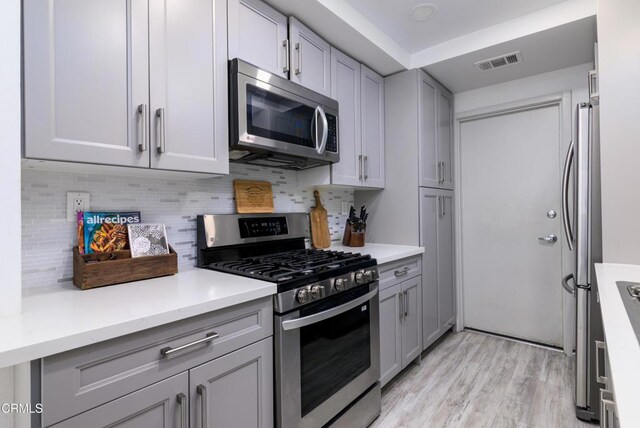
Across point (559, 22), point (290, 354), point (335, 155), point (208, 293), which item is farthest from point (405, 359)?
point (559, 22)

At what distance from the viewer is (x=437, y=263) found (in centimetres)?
282

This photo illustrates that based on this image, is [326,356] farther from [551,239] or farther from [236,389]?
[551,239]

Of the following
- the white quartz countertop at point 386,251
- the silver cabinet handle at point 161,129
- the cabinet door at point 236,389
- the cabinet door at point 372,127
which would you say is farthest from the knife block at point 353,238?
the silver cabinet handle at point 161,129

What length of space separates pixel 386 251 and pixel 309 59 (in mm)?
1347

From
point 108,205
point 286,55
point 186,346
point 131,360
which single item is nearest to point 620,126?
point 286,55

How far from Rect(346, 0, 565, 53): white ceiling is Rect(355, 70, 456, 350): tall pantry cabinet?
33 centimetres

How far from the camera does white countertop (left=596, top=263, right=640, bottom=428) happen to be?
544 mm

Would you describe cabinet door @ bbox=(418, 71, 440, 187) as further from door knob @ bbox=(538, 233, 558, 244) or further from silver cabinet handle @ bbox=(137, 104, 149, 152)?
silver cabinet handle @ bbox=(137, 104, 149, 152)

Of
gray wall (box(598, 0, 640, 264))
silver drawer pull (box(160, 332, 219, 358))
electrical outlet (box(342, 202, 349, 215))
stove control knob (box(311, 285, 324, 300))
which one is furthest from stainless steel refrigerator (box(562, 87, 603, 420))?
silver drawer pull (box(160, 332, 219, 358))

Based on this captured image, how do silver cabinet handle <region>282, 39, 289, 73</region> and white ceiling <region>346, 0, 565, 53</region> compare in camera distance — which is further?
white ceiling <region>346, 0, 565, 53</region>

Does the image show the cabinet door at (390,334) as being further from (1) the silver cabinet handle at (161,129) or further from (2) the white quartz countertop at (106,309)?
(1) the silver cabinet handle at (161,129)

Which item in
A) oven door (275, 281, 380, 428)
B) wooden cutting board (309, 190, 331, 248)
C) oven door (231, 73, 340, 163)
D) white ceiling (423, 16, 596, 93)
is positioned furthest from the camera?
wooden cutting board (309, 190, 331, 248)

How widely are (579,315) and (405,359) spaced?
1.05m

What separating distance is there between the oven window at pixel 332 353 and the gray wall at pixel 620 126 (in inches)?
50.3
